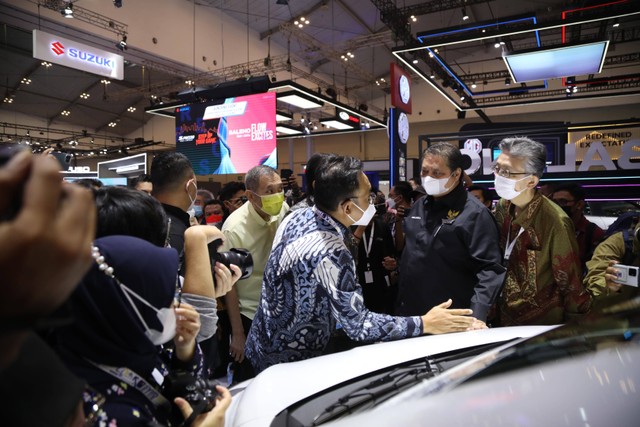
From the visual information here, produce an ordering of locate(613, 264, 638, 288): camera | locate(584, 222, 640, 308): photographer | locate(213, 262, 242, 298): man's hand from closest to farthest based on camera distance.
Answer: locate(213, 262, 242, 298): man's hand, locate(613, 264, 638, 288): camera, locate(584, 222, 640, 308): photographer

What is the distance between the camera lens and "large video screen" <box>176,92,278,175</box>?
5828mm

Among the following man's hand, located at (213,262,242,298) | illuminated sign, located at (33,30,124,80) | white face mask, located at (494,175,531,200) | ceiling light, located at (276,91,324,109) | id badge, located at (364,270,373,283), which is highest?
illuminated sign, located at (33,30,124,80)

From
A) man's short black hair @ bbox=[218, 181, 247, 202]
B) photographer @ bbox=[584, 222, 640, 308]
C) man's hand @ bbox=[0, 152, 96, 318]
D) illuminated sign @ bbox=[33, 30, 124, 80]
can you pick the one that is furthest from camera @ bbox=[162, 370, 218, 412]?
illuminated sign @ bbox=[33, 30, 124, 80]

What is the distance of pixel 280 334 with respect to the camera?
1715 mm

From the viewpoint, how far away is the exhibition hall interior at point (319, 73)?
5.55 m

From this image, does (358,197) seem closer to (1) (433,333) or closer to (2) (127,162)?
(1) (433,333)

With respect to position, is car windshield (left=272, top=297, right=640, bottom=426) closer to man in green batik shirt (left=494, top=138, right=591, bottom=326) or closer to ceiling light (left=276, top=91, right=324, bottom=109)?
man in green batik shirt (left=494, top=138, right=591, bottom=326)

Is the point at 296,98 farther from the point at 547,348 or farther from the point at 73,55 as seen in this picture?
the point at 547,348

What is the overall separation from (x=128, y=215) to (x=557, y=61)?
6.79 meters

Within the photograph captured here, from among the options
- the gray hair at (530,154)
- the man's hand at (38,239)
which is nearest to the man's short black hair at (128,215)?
the man's hand at (38,239)

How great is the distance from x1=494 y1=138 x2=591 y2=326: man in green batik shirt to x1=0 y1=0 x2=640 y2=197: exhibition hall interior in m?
3.00

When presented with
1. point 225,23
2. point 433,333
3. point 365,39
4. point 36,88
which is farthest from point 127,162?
point 36,88

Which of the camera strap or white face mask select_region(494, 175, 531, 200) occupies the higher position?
white face mask select_region(494, 175, 531, 200)

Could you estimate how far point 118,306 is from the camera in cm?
72
